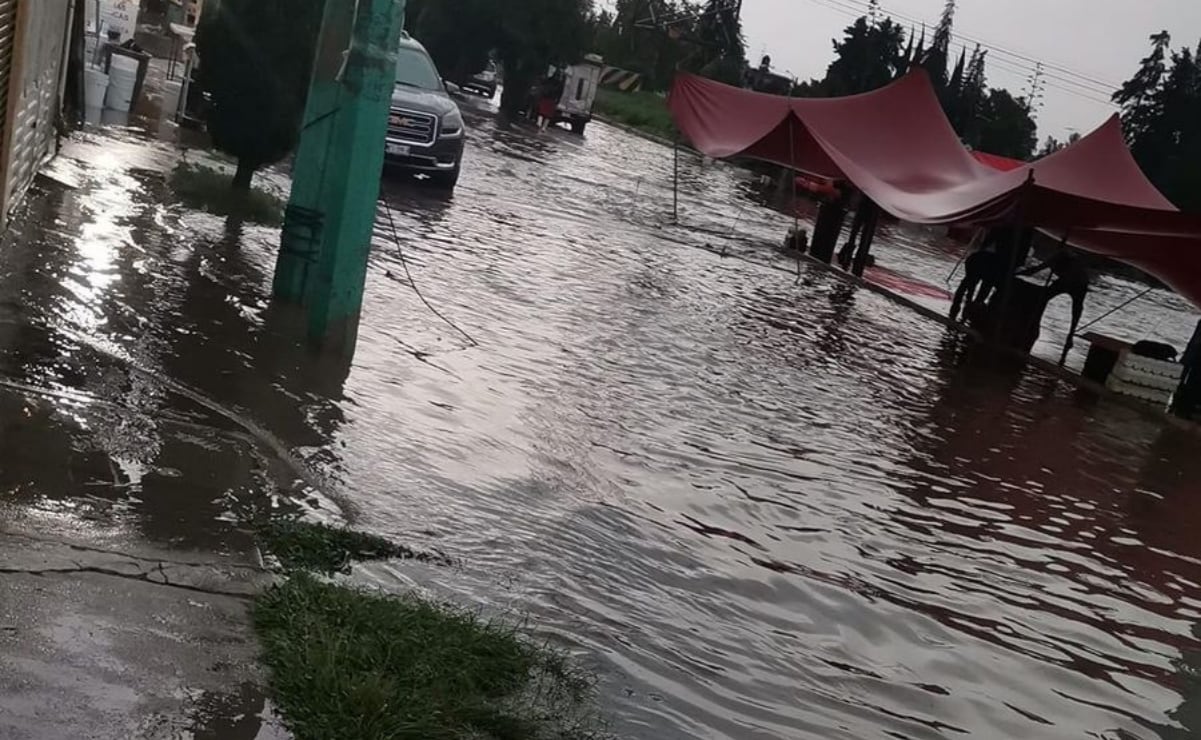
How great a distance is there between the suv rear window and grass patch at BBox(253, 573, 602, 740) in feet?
52.9

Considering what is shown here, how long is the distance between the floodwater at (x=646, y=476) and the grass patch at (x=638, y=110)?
4607cm

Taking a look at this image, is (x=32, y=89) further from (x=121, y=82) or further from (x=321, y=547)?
(x=121, y=82)

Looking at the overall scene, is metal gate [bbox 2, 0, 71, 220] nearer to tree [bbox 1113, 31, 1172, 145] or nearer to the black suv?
the black suv

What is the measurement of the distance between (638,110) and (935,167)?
144ft

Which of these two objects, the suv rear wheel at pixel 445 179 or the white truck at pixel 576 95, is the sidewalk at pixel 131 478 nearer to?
the suv rear wheel at pixel 445 179

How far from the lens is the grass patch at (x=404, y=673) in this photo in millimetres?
3863

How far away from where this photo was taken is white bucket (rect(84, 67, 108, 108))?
1630 centimetres

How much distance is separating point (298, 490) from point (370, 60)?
342 cm

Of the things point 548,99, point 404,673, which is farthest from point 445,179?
point 548,99

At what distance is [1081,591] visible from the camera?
7758mm

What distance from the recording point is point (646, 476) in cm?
793

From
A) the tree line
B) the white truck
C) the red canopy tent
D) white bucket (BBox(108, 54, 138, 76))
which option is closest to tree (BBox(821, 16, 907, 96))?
the tree line

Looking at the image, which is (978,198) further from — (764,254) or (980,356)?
(764,254)

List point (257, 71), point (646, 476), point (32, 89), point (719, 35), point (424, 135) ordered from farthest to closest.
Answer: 1. point (719, 35)
2. point (424, 135)
3. point (257, 71)
4. point (32, 89)
5. point (646, 476)
